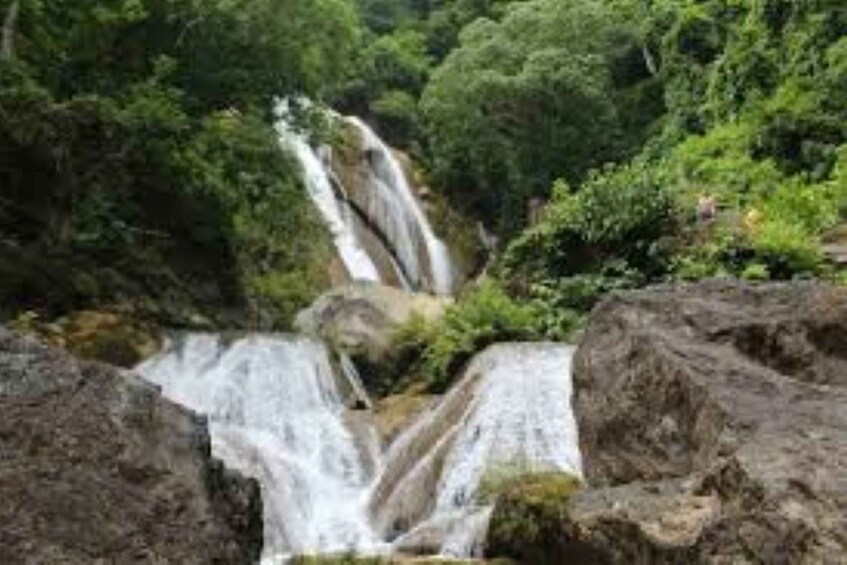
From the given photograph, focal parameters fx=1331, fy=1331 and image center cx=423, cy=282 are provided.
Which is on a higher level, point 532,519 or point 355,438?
point 532,519

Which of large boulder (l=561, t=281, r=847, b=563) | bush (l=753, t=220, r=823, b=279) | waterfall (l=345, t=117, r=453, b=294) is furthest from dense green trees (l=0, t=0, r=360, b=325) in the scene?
large boulder (l=561, t=281, r=847, b=563)

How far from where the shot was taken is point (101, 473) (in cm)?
450

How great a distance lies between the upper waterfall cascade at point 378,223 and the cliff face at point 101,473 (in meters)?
22.1

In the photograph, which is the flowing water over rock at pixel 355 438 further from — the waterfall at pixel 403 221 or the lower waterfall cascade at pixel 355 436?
the waterfall at pixel 403 221

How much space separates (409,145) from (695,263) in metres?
18.3

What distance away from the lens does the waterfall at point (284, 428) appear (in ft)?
39.5

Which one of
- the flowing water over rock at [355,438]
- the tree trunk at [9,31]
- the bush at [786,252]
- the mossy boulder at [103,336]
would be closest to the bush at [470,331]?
the flowing water over rock at [355,438]

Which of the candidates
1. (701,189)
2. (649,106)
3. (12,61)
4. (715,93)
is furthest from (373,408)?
(649,106)

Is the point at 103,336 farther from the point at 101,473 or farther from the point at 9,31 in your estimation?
the point at 101,473

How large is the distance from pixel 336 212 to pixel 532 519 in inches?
858

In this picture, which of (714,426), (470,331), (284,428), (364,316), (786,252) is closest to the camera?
(714,426)

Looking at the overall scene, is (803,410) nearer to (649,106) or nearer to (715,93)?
(715,93)

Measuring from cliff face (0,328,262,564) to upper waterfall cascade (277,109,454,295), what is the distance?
22136 mm

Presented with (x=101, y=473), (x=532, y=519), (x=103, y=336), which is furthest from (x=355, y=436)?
(x=101, y=473)
